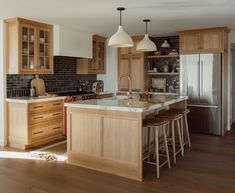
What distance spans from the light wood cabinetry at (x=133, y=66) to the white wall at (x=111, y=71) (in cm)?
13

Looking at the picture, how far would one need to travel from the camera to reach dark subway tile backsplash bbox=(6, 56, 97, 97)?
5.25 m

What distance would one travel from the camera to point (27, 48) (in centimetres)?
515

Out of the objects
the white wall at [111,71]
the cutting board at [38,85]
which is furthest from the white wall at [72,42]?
the white wall at [111,71]

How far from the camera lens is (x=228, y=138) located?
5.68m

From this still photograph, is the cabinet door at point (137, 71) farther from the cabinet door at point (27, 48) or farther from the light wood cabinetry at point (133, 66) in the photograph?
the cabinet door at point (27, 48)

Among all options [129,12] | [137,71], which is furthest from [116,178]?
[137,71]

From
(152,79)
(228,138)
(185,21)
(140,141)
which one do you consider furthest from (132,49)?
(140,141)

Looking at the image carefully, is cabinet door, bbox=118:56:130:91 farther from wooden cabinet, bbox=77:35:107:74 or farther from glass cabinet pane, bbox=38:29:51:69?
glass cabinet pane, bbox=38:29:51:69

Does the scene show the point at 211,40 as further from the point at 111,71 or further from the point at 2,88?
the point at 2,88

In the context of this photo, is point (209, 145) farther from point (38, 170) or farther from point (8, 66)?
point (8, 66)

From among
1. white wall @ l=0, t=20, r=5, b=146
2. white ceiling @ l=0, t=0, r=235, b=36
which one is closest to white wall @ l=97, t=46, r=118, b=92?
white ceiling @ l=0, t=0, r=235, b=36

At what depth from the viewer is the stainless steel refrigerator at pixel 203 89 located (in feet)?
19.1

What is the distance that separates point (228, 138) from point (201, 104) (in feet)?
2.96

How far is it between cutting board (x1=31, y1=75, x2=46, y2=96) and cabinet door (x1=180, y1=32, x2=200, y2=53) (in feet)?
10.4
